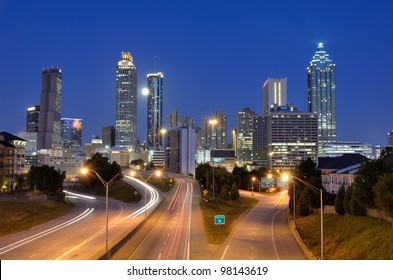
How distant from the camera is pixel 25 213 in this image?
225ft

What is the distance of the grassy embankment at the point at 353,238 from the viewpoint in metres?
34.8

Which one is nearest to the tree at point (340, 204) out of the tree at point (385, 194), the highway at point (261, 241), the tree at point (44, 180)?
the highway at point (261, 241)

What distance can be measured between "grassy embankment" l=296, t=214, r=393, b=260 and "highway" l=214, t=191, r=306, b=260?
228cm

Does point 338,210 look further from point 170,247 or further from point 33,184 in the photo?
point 33,184

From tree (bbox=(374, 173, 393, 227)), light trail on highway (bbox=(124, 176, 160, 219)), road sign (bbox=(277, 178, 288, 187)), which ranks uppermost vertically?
tree (bbox=(374, 173, 393, 227))

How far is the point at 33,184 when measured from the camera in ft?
326

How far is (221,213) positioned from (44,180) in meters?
39.0

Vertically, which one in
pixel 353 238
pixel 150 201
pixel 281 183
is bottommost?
pixel 281 183

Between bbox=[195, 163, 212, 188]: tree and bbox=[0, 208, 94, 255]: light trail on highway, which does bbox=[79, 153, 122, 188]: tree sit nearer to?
bbox=[195, 163, 212, 188]: tree

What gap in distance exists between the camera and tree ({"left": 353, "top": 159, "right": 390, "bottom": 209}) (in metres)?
48.2

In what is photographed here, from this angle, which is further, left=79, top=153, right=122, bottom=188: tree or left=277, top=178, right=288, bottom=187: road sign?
left=277, top=178, right=288, bottom=187: road sign

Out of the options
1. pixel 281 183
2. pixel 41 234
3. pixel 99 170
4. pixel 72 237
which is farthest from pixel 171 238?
pixel 281 183

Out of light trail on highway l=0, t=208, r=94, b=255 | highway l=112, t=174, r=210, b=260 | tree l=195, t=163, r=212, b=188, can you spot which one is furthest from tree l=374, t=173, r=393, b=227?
tree l=195, t=163, r=212, b=188

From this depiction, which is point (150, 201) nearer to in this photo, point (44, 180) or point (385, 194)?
point (44, 180)
